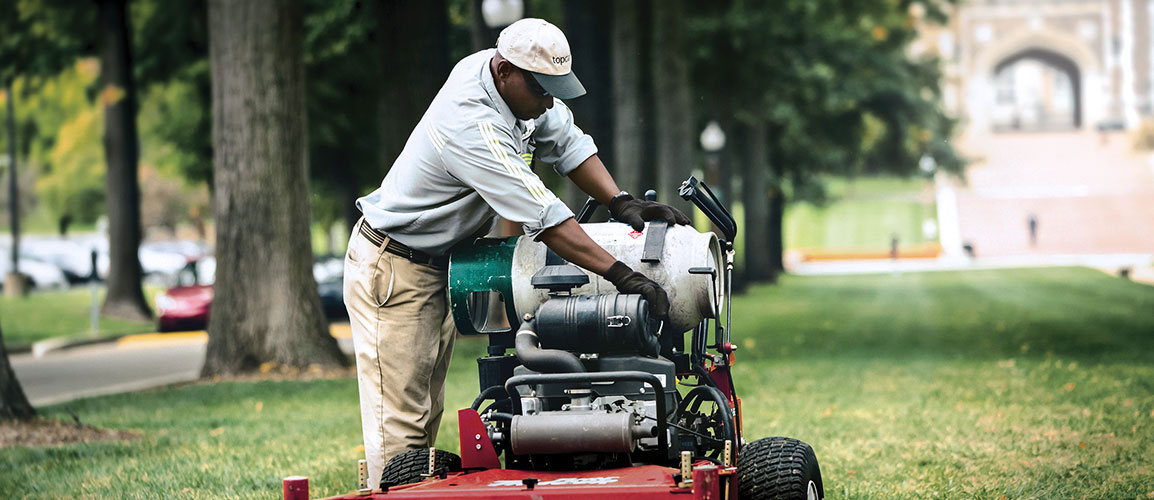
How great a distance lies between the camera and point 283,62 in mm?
14555

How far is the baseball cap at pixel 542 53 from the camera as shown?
520 cm

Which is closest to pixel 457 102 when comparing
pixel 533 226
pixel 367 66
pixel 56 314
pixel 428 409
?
pixel 533 226

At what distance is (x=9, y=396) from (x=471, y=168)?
608 centimetres

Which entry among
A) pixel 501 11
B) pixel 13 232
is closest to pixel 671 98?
pixel 501 11

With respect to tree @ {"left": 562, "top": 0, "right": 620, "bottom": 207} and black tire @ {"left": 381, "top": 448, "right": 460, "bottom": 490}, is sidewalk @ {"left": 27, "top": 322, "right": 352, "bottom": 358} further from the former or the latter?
black tire @ {"left": 381, "top": 448, "right": 460, "bottom": 490}

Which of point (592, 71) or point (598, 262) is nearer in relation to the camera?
point (598, 262)

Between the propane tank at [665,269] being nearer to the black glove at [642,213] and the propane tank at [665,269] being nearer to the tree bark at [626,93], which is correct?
the black glove at [642,213]

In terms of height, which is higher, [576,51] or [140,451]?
[576,51]

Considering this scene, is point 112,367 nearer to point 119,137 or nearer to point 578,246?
point 119,137

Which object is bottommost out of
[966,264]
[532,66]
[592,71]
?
[966,264]

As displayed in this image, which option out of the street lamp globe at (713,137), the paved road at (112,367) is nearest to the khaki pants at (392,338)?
the paved road at (112,367)

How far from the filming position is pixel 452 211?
5559 millimetres

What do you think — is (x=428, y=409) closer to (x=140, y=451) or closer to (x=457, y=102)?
(x=457, y=102)

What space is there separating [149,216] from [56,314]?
36432mm
